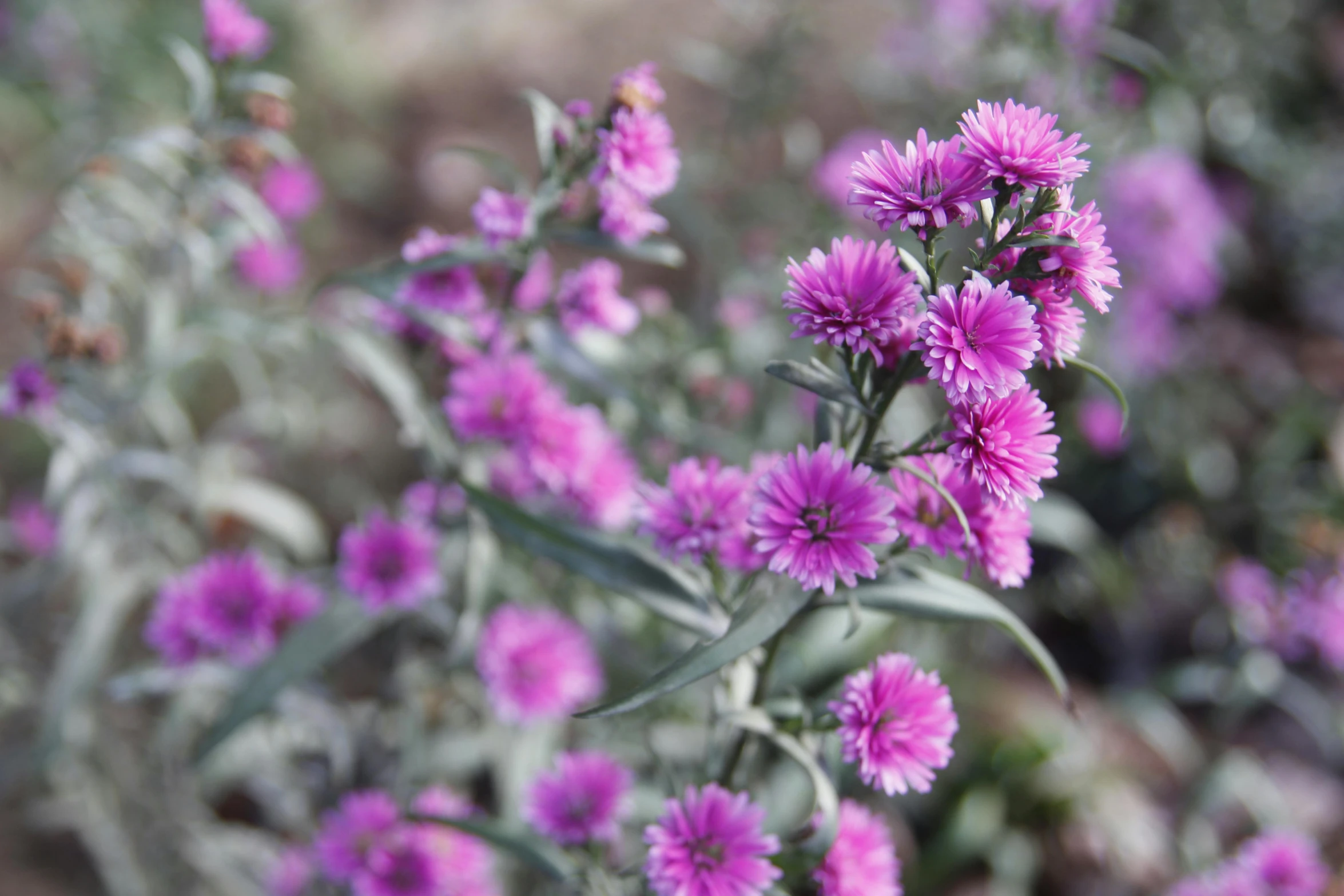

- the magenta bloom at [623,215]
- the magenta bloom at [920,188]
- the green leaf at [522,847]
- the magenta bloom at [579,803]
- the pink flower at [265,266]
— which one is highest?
the pink flower at [265,266]

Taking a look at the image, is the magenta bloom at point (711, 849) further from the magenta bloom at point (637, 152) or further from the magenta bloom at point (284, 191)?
the magenta bloom at point (284, 191)

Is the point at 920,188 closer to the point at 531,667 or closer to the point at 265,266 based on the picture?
the point at 531,667

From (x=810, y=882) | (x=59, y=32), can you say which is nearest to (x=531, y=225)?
(x=810, y=882)

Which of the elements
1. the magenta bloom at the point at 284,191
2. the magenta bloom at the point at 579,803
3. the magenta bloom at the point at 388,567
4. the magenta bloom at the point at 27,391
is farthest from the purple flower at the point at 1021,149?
the magenta bloom at the point at 284,191

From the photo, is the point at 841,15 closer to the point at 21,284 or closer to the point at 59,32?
the point at 59,32

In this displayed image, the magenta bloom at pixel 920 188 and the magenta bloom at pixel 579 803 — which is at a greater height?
the magenta bloom at pixel 920 188

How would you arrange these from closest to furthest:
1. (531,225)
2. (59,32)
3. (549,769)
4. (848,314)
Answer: (848,314)
(531,225)
(549,769)
(59,32)
